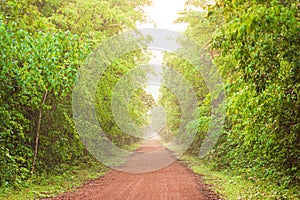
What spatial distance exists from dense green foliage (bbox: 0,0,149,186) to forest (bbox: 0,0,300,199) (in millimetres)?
32

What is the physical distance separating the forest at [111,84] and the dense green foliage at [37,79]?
32 mm

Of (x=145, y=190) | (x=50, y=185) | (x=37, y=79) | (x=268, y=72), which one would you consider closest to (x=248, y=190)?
(x=145, y=190)

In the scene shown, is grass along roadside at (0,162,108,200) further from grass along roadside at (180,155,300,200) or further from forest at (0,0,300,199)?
grass along roadside at (180,155,300,200)

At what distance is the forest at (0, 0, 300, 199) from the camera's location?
20.0 ft

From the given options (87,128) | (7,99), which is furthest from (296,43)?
(87,128)

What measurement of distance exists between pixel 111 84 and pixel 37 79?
25.1ft

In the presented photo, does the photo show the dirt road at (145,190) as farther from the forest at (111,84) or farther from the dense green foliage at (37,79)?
the dense green foliage at (37,79)

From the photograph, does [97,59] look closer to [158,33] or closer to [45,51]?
[45,51]

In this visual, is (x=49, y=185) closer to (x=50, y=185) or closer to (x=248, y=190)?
(x=50, y=185)

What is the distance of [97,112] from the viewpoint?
55.4ft

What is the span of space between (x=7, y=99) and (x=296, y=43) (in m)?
8.11

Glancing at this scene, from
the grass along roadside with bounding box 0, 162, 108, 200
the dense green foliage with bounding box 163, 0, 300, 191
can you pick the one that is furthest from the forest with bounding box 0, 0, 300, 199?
the grass along roadside with bounding box 0, 162, 108, 200

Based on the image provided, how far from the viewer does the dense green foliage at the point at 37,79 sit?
8992mm

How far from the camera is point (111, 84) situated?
Answer: 16.7 metres
